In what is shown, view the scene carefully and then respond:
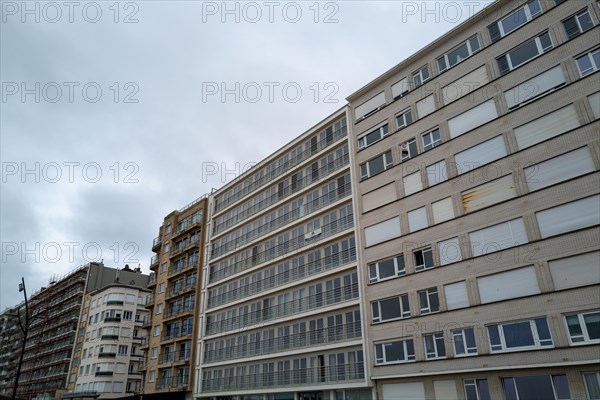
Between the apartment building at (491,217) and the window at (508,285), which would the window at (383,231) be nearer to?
the apartment building at (491,217)

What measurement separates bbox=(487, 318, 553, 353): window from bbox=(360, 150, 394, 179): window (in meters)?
13.3

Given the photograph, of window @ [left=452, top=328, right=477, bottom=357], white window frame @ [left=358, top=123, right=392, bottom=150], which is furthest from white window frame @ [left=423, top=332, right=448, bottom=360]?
white window frame @ [left=358, top=123, right=392, bottom=150]

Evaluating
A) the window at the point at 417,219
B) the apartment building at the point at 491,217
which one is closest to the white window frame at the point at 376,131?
the apartment building at the point at 491,217

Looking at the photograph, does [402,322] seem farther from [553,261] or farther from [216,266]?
[216,266]

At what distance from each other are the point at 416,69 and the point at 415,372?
20.6 metres

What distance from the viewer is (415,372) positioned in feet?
85.8

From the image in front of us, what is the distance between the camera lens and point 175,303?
5191cm

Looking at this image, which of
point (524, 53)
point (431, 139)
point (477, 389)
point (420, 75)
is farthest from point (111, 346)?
point (524, 53)

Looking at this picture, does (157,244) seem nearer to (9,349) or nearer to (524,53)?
(524,53)

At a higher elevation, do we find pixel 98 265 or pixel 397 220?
pixel 98 265

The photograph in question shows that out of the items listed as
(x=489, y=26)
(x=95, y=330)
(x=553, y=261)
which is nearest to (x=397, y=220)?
(x=553, y=261)

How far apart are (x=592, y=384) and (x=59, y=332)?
81.0 meters

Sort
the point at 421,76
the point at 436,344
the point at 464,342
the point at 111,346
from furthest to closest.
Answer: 1. the point at 111,346
2. the point at 421,76
3. the point at 436,344
4. the point at 464,342

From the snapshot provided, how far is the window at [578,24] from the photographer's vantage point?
24125 millimetres
